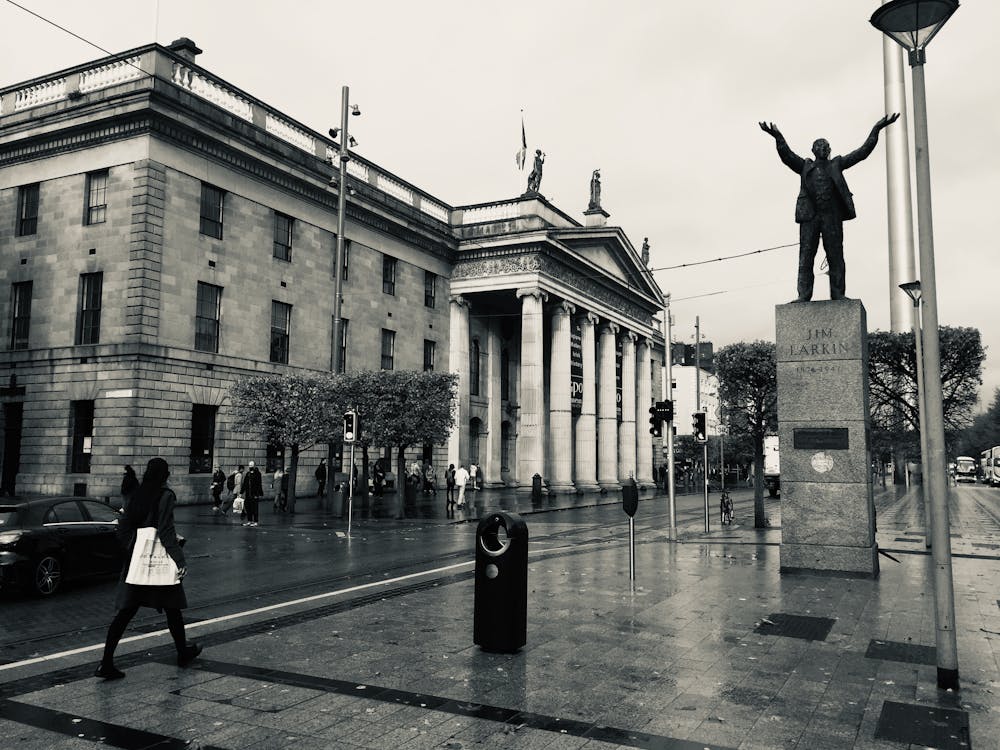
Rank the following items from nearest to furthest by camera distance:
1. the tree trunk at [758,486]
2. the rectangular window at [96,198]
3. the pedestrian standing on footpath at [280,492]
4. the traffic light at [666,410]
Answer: the traffic light at [666,410] < the tree trunk at [758,486] < the pedestrian standing on footpath at [280,492] < the rectangular window at [96,198]

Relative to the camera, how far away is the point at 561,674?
642 cm

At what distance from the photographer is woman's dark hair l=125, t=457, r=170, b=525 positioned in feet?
21.9

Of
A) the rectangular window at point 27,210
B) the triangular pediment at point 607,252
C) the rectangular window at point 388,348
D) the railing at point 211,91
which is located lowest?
the rectangular window at point 388,348

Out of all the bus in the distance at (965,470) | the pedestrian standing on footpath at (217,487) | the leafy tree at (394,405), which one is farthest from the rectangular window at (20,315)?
the bus in the distance at (965,470)

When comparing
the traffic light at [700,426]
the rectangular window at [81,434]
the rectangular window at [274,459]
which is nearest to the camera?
the traffic light at [700,426]

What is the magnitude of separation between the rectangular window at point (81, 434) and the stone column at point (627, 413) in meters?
35.2

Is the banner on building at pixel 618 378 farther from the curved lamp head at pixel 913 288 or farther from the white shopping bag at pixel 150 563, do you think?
the white shopping bag at pixel 150 563

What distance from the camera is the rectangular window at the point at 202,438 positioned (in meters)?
29.5

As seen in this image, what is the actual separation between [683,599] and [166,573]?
6028mm

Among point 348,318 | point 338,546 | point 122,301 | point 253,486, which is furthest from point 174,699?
point 348,318

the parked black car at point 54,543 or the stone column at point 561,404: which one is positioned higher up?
the stone column at point 561,404

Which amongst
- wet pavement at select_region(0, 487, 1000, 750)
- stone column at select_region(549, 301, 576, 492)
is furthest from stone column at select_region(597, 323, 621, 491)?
wet pavement at select_region(0, 487, 1000, 750)

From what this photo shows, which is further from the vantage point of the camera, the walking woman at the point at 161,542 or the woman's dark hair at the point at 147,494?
the woman's dark hair at the point at 147,494

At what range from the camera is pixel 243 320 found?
32.0 meters
